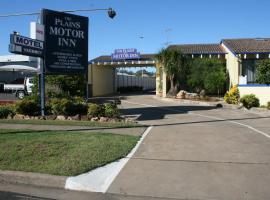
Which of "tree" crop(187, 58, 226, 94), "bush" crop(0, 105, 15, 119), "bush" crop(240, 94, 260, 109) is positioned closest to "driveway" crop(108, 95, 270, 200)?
"bush" crop(0, 105, 15, 119)

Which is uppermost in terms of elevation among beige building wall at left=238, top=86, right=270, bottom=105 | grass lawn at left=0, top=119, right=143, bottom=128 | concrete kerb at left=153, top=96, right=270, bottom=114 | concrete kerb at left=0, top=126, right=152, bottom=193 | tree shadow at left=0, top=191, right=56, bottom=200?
beige building wall at left=238, top=86, right=270, bottom=105

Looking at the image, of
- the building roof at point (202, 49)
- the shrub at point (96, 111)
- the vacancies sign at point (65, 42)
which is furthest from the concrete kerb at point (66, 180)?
the building roof at point (202, 49)

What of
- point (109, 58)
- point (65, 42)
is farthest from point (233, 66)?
point (65, 42)

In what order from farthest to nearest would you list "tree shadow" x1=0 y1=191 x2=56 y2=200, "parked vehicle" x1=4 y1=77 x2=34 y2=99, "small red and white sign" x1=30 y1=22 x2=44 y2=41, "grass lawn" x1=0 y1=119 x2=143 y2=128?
"parked vehicle" x1=4 y1=77 x2=34 y2=99, "small red and white sign" x1=30 y1=22 x2=44 y2=41, "grass lawn" x1=0 y1=119 x2=143 y2=128, "tree shadow" x1=0 y1=191 x2=56 y2=200

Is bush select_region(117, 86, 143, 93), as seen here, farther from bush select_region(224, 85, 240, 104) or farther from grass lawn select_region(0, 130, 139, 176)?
grass lawn select_region(0, 130, 139, 176)

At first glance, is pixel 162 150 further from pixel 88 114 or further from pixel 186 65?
pixel 186 65

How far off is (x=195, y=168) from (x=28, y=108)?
10392mm

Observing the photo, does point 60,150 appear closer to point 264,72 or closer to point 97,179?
point 97,179

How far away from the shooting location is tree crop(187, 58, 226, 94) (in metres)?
31.8

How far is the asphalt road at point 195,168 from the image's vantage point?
792 centimetres

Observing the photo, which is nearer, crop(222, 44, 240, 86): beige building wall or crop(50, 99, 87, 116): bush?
crop(50, 99, 87, 116): bush

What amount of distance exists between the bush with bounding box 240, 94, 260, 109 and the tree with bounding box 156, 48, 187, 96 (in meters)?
8.49

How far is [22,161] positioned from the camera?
9594 millimetres

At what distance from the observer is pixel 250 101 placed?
82.3ft
